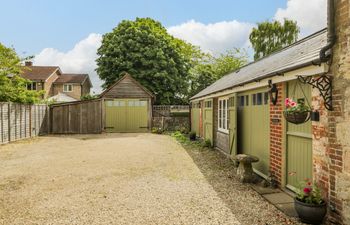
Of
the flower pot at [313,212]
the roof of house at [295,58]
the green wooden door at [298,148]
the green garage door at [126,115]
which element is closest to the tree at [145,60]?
the green garage door at [126,115]

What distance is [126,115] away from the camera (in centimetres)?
1728

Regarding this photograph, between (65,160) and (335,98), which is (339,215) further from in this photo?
(65,160)

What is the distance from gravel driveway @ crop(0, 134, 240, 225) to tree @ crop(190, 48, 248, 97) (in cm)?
2130

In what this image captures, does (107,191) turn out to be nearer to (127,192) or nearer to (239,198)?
(127,192)

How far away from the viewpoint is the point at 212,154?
929 cm

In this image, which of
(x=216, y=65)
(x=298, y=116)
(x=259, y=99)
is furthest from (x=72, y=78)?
(x=298, y=116)

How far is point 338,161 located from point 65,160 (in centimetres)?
766

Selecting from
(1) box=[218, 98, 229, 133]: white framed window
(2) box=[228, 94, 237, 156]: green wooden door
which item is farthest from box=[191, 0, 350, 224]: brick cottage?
(1) box=[218, 98, 229, 133]: white framed window

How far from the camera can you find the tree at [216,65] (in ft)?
95.0

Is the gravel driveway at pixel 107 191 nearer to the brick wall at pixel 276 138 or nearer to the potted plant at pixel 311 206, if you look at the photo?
the potted plant at pixel 311 206

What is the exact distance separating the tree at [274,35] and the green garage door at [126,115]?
21158 mm

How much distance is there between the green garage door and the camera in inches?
674

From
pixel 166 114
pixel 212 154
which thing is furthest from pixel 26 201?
pixel 166 114

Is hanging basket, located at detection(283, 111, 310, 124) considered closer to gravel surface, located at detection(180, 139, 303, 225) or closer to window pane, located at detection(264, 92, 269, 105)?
gravel surface, located at detection(180, 139, 303, 225)
